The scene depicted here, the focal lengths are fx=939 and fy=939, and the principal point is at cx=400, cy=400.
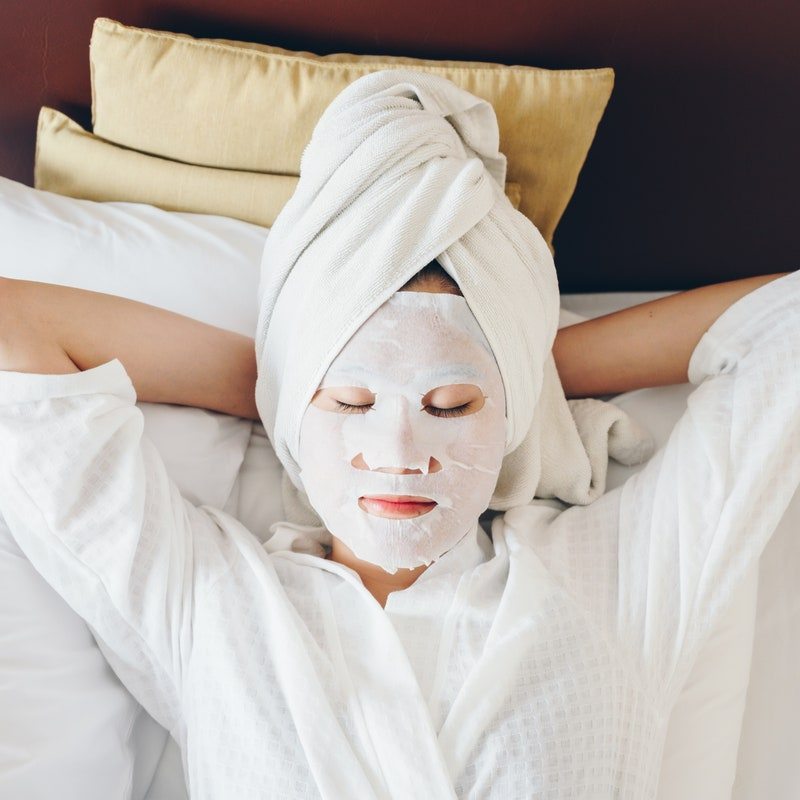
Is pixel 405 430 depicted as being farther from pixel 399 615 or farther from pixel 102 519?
pixel 102 519

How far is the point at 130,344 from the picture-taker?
1.20 m

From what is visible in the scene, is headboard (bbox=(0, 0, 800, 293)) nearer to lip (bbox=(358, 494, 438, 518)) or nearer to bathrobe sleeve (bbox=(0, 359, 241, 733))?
bathrobe sleeve (bbox=(0, 359, 241, 733))

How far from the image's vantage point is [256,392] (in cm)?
124

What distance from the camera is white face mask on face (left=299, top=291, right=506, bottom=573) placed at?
1.06 m

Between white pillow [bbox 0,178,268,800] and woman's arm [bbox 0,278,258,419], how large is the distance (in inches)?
2.2

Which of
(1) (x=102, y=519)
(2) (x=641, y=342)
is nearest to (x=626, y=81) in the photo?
(2) (x=641, y=342)

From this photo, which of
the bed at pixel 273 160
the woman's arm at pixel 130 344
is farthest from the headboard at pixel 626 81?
the woman's arm at pixel 130 344

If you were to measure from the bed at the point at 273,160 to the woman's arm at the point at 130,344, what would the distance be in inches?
2.3

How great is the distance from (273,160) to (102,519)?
2.05 ft

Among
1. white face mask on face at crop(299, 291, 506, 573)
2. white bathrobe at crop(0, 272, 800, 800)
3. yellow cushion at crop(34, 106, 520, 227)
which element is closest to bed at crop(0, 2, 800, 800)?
yellow cushion at crop(34, 106, 520, 227)

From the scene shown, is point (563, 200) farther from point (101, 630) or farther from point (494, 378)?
point (101, 630)

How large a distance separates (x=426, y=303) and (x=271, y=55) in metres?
0.56

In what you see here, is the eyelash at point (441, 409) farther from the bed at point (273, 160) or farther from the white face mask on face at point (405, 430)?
the bed at point (273, 160)

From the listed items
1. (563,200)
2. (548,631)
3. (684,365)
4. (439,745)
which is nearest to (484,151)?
(563,200)
